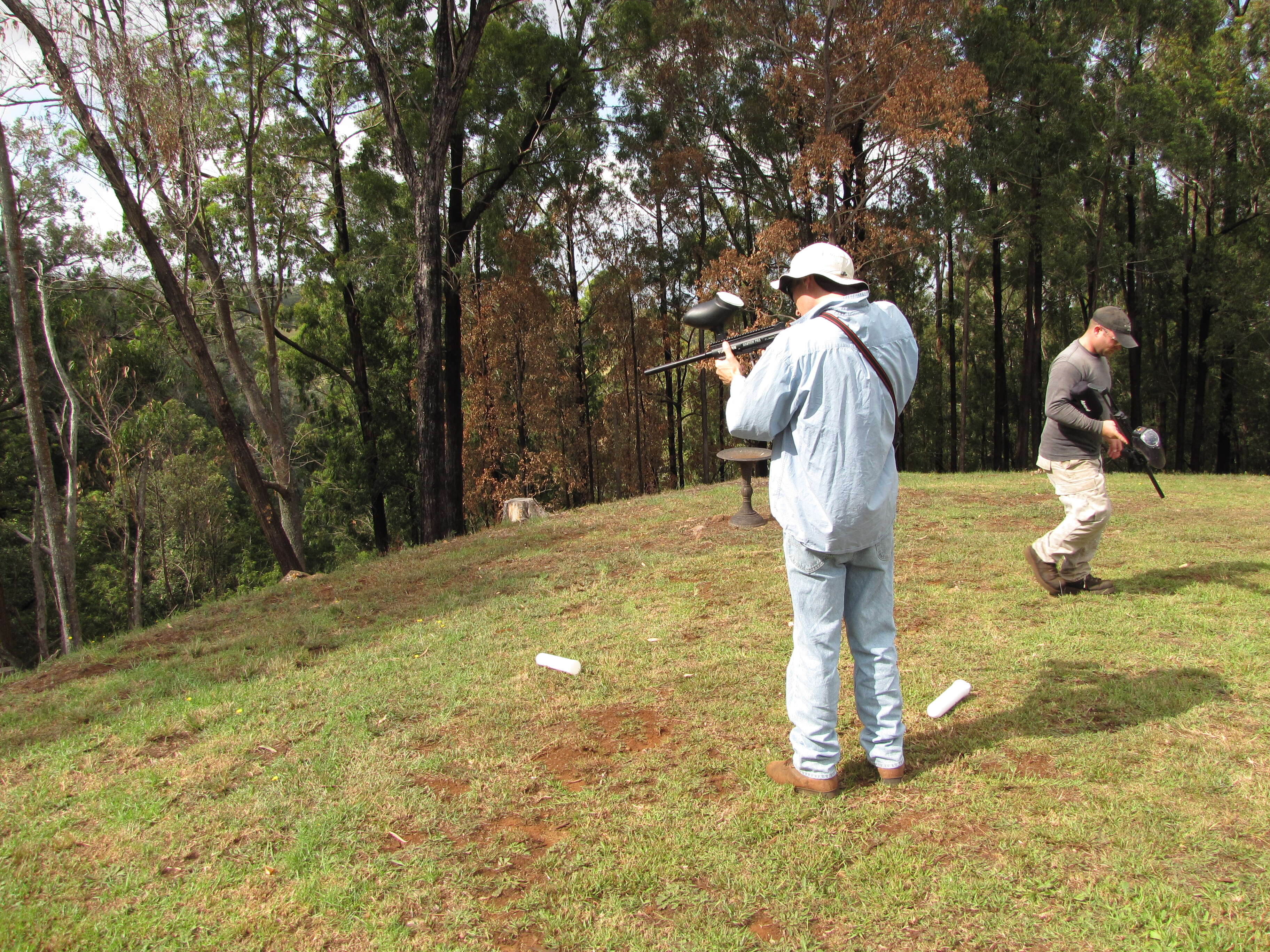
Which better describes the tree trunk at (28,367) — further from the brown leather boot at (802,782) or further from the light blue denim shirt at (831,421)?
the light blue denim shirt at (831,421)

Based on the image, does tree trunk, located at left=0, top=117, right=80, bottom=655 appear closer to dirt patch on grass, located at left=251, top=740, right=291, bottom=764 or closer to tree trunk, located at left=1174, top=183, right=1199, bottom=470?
dirt patch on grass, located at left=251, top=740, right=291, bottom=764

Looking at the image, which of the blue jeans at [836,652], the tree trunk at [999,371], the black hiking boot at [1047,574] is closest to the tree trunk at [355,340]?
the black hiking boot at [1047,574]

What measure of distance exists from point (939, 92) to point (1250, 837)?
1450 cm

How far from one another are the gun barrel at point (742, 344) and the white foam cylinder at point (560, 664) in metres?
2.02

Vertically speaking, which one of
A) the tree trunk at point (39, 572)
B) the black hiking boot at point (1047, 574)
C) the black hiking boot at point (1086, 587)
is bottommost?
the tree trunk at point (39, 572)

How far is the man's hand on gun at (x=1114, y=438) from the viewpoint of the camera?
562cm

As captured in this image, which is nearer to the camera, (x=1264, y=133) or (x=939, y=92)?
(x=939, y=92)

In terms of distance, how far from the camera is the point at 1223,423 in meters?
26.7

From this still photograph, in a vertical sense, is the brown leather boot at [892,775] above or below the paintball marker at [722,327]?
below

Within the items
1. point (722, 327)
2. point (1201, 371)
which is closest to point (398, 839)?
point (722, 327)

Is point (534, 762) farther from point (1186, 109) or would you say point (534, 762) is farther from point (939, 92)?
point (1186, 109)

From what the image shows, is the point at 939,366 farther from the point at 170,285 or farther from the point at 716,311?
the point at 716,311

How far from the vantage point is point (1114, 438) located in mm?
5641

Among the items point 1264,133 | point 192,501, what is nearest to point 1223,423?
point 1264,133
